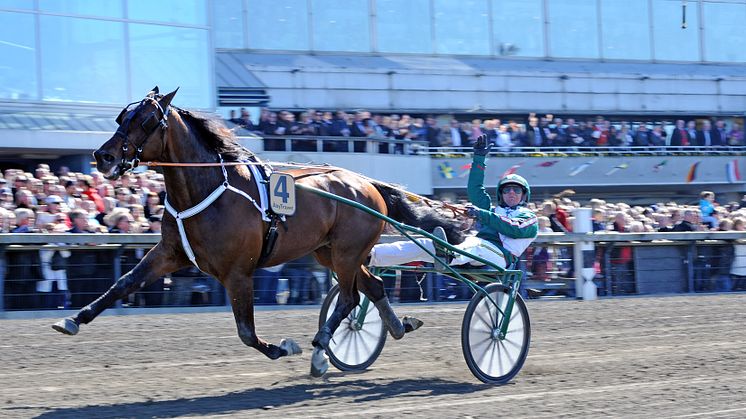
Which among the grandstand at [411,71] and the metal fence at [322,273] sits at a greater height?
the grandstand at [411,71]

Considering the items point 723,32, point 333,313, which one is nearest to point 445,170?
point 333,313

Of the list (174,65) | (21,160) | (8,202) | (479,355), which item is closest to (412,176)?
(174,65)

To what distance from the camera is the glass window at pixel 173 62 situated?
17.4 metres

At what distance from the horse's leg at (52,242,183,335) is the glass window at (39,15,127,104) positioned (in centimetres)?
1054

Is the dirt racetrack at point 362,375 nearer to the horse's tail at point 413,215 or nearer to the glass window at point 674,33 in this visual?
the horse's tail at point 413,215

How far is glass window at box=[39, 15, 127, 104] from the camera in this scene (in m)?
16.4

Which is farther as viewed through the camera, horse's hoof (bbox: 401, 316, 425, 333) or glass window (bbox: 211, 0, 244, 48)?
glass window (bbox: 211, 0, 244, 48)

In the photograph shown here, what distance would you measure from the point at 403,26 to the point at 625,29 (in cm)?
800

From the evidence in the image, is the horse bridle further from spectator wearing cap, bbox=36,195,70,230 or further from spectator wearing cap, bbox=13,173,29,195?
spectator wearing cap, bbox=13,173,29,195

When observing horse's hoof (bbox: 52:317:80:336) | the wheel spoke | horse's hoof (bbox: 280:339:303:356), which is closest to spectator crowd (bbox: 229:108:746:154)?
the wheel spoke

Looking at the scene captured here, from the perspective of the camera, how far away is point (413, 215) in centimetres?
791

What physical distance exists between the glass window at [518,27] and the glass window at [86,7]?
587 inches

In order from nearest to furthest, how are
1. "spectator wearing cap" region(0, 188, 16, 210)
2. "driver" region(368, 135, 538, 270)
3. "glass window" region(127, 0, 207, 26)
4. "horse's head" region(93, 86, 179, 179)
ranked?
1. "horse's head" region(93, 86, 179, 179)
2. "driver" region(368, 135, 538, 270)
3. "spectator wearing cap" region(0, 188, 16, 210)
4. "glass window" region(127, 0, 207, 26)

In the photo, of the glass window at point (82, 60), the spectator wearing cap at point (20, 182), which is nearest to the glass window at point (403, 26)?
the glass window at point (82, 60)
